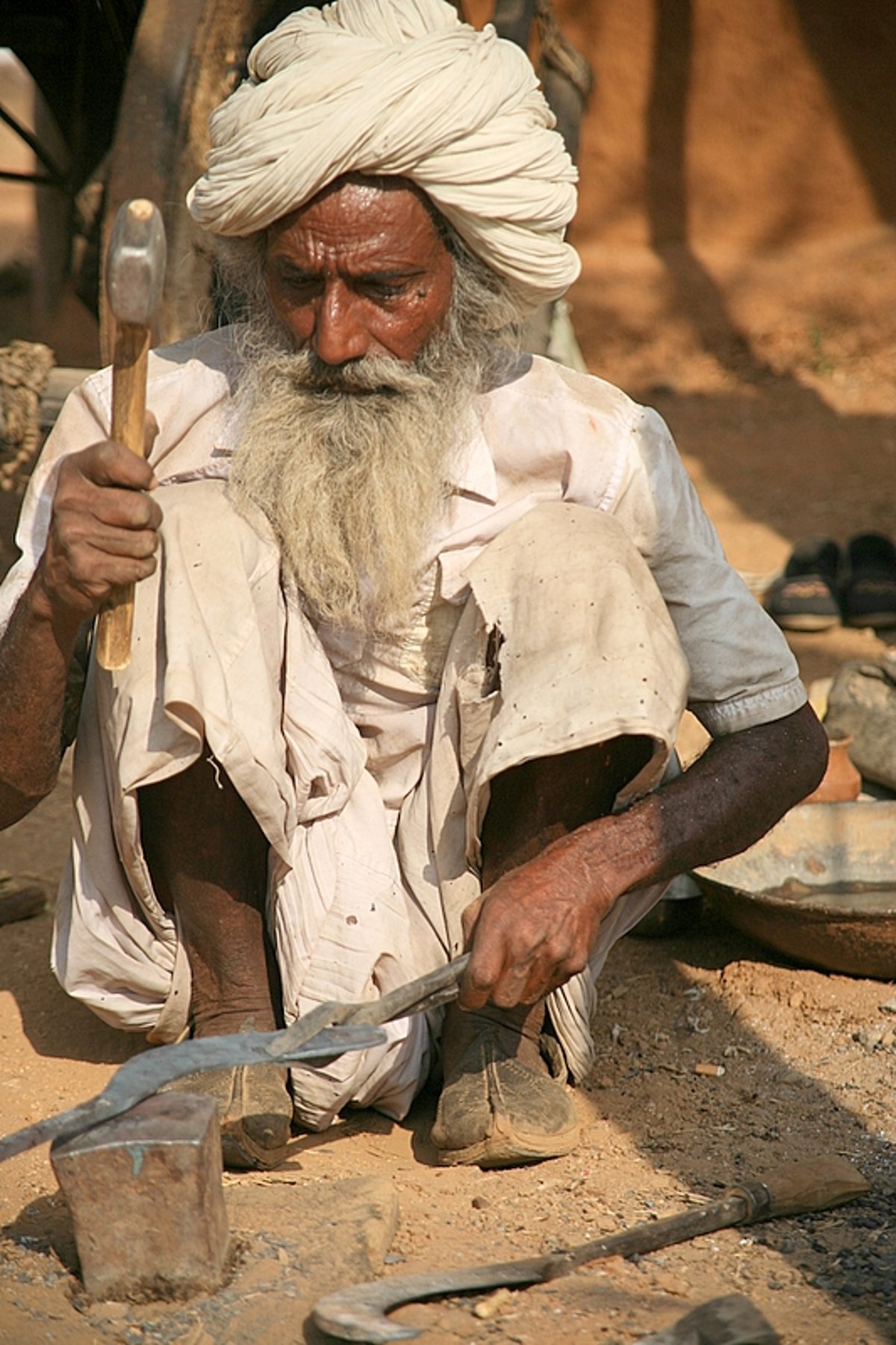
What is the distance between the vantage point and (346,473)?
110 inches

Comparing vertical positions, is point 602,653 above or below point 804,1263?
above

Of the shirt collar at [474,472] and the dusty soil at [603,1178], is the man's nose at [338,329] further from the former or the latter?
the dusty soil at [603,1178]

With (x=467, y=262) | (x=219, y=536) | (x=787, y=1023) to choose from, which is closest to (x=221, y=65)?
(x=467, y=262)

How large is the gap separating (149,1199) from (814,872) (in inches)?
82.2

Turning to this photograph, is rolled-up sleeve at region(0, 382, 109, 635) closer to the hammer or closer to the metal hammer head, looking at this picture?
the hammer

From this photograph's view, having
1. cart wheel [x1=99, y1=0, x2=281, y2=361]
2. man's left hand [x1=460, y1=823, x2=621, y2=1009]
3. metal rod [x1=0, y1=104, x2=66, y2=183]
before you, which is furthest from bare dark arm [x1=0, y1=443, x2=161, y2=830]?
metal rod [x1=0, y1=104, x2=66, y2=183]

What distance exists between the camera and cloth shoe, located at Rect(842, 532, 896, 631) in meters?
5.48

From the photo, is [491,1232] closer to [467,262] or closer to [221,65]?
[467,262]

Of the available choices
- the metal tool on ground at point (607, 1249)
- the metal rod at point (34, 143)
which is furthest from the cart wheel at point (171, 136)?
the metal tool on ground at point (607, 1249)

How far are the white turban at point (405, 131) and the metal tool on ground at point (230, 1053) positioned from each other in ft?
4.43

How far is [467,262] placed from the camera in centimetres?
294

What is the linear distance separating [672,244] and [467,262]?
550cm

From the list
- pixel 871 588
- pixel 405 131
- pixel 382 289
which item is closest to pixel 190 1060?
pixel 382 289

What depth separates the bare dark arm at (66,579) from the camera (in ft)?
7.75
